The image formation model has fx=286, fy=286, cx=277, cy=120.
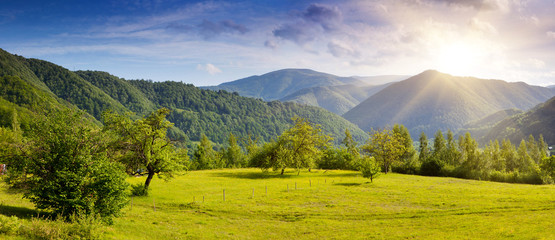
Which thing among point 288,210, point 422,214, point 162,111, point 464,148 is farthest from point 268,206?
point 464,148

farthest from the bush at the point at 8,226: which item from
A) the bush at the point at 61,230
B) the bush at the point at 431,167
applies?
the bush at the point at 431,167

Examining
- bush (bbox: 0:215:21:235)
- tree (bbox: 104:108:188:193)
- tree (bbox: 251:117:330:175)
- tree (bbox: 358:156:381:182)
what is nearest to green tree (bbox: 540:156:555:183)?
tree (bbox: 358:156:381:182)

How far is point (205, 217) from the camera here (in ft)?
134

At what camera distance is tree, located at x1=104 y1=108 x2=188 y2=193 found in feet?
165

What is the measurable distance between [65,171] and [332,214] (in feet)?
110

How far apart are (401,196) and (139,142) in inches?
1965

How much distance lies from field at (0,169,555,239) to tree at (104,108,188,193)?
5868mm

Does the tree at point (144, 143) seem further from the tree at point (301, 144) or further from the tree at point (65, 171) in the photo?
the tree at point (301, 144)

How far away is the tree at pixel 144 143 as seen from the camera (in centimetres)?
5038

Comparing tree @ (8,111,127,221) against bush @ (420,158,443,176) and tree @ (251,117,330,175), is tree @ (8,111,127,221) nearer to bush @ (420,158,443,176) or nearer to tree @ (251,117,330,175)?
tree @ (251,117,330,175)

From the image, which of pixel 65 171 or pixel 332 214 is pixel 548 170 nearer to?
pixel 332 214

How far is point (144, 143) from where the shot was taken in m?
51.5

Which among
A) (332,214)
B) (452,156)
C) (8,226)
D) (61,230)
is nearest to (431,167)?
(452,156)

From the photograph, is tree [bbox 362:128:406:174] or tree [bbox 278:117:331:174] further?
tree [bbox 362:128:406:174]
